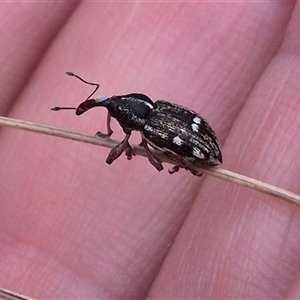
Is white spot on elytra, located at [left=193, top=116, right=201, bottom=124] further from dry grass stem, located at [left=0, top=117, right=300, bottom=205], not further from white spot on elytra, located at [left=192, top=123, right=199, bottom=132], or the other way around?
dry grass stem, located at [left=0, top=117, right=300, bottom=205]

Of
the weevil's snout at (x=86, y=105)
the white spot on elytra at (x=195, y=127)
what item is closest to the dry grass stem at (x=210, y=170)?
the white spot on elytra at (x=195, y=127)

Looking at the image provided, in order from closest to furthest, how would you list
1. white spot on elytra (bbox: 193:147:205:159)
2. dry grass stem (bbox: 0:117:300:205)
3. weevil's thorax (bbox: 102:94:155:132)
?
dry grass stem (bbox: 0:117:300:205) < white spot on elytra (bbox: 193:147:205:159) < weevil's thorax (bbox: 102:94:155:132)

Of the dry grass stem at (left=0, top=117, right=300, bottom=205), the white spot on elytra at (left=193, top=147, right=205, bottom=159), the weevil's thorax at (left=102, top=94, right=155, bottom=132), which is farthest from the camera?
the weevil's thorax at (left=102, top=94, right=155, bottom=132)

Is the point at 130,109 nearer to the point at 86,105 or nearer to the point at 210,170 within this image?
the point at 86,105

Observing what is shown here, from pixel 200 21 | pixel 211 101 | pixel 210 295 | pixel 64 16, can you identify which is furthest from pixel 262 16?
pixel 210 295

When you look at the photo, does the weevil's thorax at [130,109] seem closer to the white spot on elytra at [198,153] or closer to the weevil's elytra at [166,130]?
the weevil's elytra at [166,130]

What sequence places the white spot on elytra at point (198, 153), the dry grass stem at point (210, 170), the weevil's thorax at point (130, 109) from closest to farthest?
1. the dry grass stem at point (210, 170)
2. the white spot on elytra at point (198, 153)
3. the weevil's thorax at point (130, 109)

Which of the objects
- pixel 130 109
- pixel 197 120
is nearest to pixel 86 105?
pixel 130 109

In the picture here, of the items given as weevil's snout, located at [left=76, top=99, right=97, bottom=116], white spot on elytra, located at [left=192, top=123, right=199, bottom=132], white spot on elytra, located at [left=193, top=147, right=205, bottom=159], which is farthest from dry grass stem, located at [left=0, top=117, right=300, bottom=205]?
weevil's snout, located at [left=76, top=99, right=97, bottom=116]
